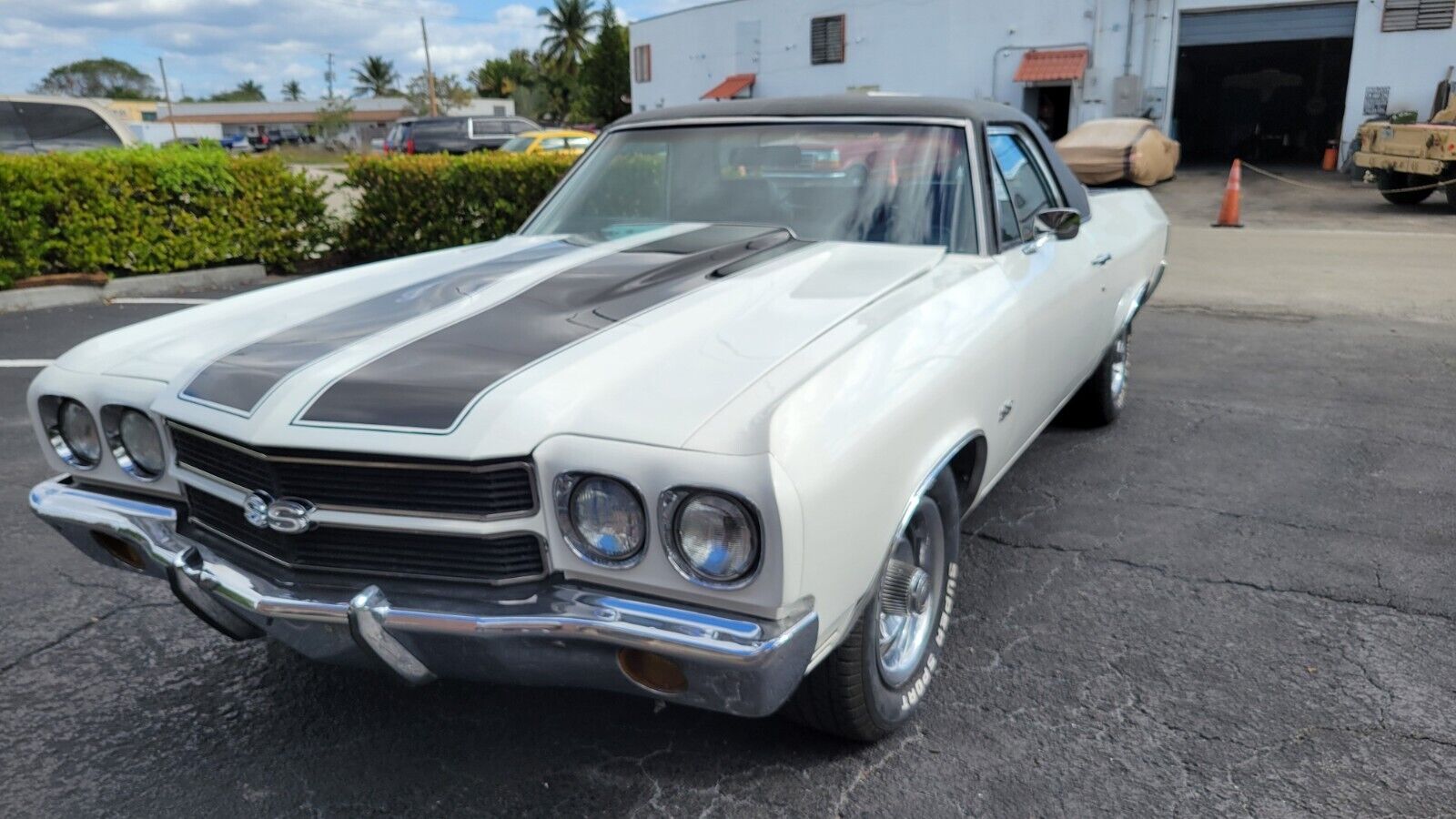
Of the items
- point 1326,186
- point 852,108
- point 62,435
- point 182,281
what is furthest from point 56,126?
point 1326,186

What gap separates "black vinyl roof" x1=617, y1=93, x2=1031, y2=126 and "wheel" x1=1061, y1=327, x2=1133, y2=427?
52.1 inches

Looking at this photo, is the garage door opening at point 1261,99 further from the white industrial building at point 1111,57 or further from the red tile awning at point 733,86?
the red tile awning at point 733,86

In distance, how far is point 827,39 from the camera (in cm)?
3033

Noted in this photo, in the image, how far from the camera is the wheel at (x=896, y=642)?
232 cm

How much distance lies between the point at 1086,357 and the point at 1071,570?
0.97 meters

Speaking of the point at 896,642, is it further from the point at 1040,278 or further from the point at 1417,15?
the point at 1417,15

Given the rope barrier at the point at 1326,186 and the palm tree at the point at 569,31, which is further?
the palm tree at the point at 569,31

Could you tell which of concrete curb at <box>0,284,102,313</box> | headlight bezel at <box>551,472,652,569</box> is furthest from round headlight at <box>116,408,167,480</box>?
concrete curb at <box>0,284,102,313</box>

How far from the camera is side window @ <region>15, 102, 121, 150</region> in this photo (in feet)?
35.3

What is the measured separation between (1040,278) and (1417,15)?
2356 centimetres

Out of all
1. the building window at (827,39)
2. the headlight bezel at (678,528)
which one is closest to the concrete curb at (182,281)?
the headlight bezel at (678,528)

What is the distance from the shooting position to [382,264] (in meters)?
3.67

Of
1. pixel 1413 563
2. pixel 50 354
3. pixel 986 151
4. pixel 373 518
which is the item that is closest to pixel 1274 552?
pixel 1413 563

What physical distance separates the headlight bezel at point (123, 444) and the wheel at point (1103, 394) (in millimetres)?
3682
